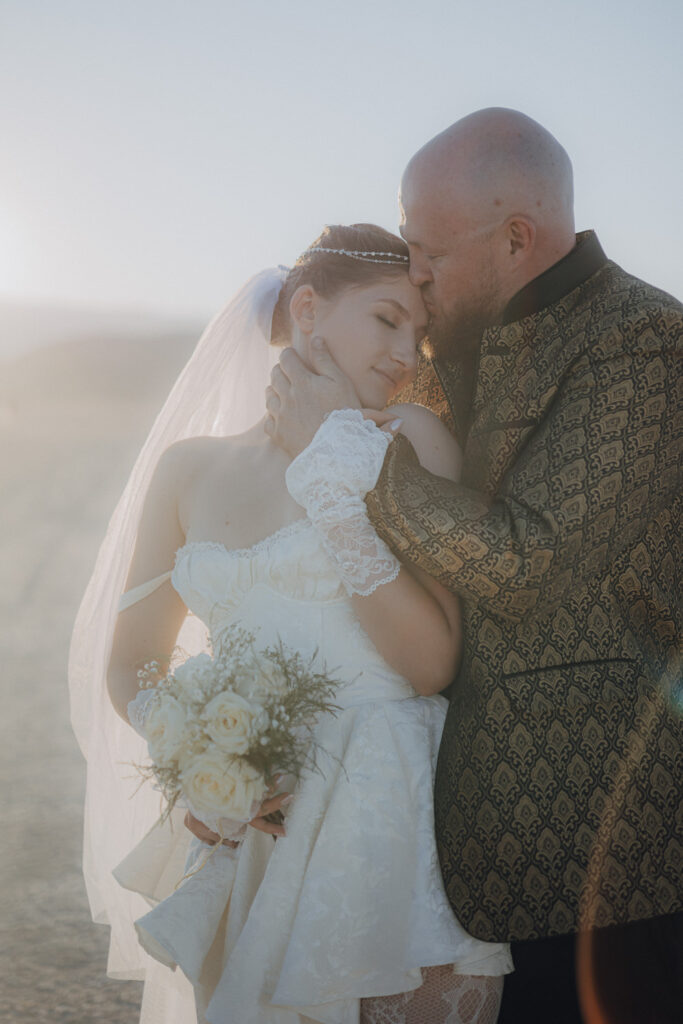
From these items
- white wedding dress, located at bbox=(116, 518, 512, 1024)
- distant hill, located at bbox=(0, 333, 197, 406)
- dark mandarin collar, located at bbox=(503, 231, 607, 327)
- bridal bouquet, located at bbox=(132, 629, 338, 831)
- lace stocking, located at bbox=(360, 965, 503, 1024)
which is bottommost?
distant hill, located at bbox=(0, 333, 197, 406)

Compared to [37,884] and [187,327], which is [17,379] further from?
[37,884]

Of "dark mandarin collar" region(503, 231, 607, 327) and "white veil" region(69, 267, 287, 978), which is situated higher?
"dark mandarin collar" region(503, 231, 607, 327)

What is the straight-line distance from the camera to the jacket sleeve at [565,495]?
2123 mm

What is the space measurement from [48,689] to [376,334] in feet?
23.8

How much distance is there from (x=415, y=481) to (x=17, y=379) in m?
33.6

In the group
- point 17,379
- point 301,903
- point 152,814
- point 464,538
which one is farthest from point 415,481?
point 17,379

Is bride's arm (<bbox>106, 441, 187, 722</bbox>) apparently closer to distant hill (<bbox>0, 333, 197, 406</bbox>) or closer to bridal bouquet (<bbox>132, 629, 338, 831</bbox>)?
bridal bouquet (<bbox>132, 629, 338, 831</bbox>)

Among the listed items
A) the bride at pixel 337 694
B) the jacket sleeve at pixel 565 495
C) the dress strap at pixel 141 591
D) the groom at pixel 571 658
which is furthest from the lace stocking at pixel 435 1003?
the dress strap at pixel 141 591

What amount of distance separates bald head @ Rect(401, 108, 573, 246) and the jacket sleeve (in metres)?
0.51

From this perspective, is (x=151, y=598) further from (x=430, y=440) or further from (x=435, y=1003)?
(x=435, y=1003)

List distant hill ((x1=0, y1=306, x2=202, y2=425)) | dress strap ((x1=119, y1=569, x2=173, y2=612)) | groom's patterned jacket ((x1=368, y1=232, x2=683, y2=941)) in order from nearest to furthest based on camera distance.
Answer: groom's patterned jacket ((x1=368, y1=232, x2=683, y2=941)) → dress strap ((x1=119, y1=569, x2=173, y2=612)) → distant hill ((x1=0, y1=306, x2=202, y2=425))

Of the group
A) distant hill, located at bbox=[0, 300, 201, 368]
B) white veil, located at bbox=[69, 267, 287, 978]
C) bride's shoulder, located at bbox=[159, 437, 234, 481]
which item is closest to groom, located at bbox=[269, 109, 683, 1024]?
bride's shoulder, located at bbox=[159, 437, 234, 481]

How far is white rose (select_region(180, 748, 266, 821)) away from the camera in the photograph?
6.72 ft

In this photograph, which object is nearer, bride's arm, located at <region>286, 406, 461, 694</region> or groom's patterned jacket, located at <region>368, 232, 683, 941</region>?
groom's patterned jacket, located at <region>368, 232, 683, 941</region>
